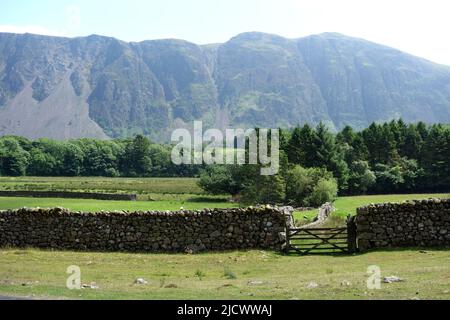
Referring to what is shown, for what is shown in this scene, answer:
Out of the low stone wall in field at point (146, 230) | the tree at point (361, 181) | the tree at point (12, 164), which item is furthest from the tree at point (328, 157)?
the tree at point (12, 164)

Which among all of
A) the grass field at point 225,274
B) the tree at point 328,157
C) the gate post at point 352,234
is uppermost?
the tree at point 328,157

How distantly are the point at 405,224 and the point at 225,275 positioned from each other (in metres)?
10.0

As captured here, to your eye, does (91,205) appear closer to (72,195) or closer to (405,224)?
(72,195)

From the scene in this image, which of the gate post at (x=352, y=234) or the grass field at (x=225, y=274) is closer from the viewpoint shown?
the grass field at (x=225, y=274)

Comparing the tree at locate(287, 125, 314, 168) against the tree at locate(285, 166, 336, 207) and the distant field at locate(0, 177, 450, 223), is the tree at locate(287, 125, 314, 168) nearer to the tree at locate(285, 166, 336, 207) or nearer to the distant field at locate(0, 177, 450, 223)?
the distant field at locate(0, 177, 450, 223)

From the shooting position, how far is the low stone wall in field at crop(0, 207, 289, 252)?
26547 mm

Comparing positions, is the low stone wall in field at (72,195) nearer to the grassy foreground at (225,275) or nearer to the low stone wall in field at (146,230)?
the low stone wall in field at (146,230)

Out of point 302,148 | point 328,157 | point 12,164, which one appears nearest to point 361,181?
point 328,157

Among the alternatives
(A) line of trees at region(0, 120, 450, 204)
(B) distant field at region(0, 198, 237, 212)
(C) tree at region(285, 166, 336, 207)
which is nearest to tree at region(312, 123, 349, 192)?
(A) line of trees at region(0, 120, 450, 204)

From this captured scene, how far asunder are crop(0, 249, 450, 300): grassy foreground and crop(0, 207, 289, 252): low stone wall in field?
Answer: 1198mm

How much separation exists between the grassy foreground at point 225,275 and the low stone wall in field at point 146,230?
1.20 m

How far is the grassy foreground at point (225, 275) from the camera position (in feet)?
50.0

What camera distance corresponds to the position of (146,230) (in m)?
27.3
